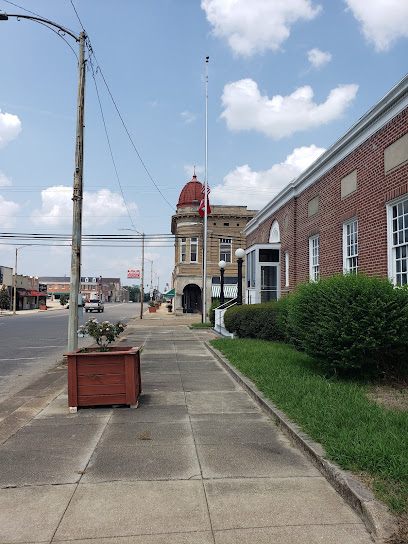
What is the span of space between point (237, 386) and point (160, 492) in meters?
4.71

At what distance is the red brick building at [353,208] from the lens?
10.3 m

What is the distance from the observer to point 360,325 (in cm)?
723

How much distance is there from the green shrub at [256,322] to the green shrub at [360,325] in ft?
18.5

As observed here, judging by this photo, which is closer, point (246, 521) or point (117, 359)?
point (246, 521)

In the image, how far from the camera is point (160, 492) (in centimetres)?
378

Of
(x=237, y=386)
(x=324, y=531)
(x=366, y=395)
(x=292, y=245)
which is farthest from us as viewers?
(x=292, y=245)

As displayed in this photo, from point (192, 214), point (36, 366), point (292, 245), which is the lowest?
point (36, 366)

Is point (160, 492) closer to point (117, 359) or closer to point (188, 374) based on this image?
point (117, 359)

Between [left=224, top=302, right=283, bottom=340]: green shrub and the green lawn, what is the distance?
191 inches

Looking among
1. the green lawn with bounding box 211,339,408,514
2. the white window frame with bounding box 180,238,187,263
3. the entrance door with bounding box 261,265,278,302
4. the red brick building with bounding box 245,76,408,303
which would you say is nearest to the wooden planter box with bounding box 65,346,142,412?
the green lawn with bounding box 211,339,408,514

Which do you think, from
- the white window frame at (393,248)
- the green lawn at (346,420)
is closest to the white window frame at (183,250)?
the white window frame at (393,248)

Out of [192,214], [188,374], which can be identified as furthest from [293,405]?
[192,214]

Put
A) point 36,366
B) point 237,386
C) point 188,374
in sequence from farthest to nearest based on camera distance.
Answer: point 36,366 < point 188,374 < point 237,386

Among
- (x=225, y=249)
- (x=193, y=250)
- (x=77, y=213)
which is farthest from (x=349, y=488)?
(x=193, y=250)
